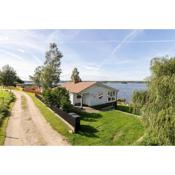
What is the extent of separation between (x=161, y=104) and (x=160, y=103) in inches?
1.2

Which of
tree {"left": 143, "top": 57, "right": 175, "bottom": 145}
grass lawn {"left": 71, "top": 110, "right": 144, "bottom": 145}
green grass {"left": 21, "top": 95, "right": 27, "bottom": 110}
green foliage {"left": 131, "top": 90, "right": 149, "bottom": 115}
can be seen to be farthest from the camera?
green grass {"left": 21, "top": 95, "right": 27, "bottom": 110}

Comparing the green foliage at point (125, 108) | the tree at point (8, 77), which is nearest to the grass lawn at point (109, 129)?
the green foliage at point (125, 108)

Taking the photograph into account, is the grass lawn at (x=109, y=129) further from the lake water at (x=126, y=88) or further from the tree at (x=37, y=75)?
the tree at (x=37, y=75)

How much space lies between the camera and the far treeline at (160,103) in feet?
16.3

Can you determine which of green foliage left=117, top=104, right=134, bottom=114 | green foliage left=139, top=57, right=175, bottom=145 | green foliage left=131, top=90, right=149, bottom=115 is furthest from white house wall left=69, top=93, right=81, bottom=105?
green foliage left=139, top=57, right=175, bottom=145

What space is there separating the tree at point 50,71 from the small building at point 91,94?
1.09 feet

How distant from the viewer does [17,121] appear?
5746mm

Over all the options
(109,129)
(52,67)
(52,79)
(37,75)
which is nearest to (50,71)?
(52,67)

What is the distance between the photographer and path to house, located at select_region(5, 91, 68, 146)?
5367 millimetres

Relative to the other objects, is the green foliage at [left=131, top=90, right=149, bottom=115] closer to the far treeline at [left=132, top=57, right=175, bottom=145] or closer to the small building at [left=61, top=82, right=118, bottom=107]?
the far treeline at [left=132, top=57, right=175, bottom=145]

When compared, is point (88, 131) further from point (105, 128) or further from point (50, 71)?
point (50, 71)

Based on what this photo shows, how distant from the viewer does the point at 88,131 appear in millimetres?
5555
